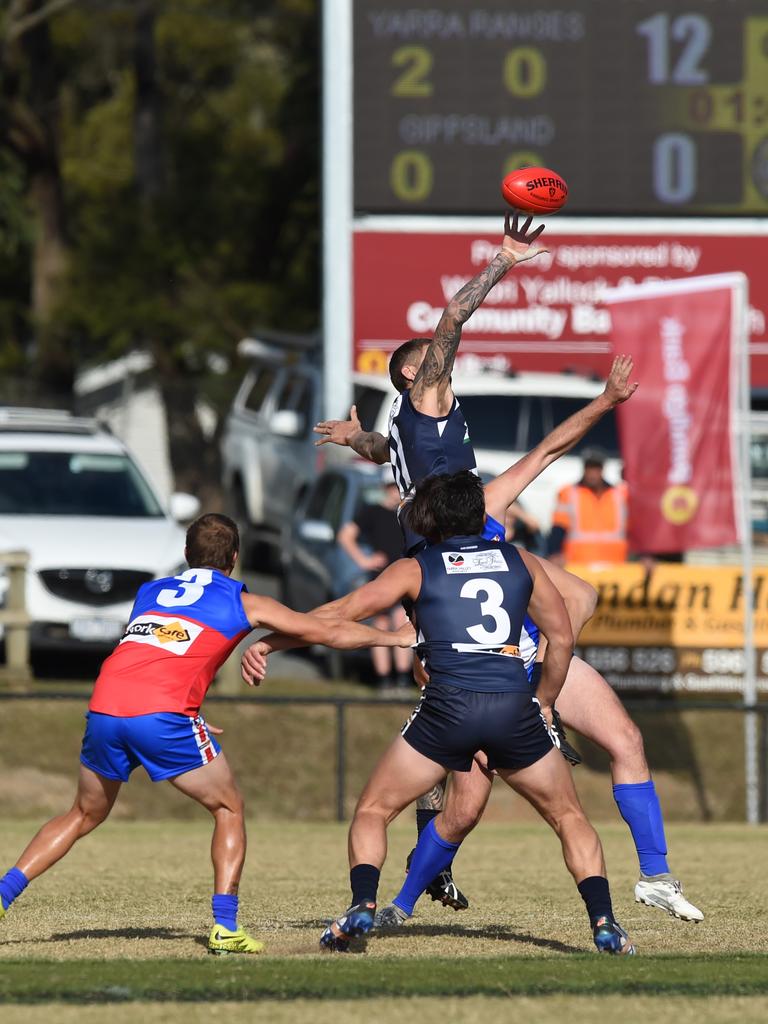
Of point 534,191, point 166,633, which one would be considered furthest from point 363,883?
point 534,191

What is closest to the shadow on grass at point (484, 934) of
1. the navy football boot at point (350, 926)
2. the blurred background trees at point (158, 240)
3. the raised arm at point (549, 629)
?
the navy football boot at point (350, 926)

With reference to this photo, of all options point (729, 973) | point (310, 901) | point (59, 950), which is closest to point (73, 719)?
point (310, 901)

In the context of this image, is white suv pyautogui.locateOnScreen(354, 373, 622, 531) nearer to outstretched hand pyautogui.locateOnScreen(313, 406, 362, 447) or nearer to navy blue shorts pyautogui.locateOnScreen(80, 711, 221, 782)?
outstretched hand pyautogui.locateOnScreen(313, 406, 362, 447)

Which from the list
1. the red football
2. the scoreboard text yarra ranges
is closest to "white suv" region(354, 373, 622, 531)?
the scoreboard text yarra ranges

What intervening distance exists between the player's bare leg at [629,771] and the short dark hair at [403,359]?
136 cm

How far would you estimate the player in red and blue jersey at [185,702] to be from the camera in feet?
23.5

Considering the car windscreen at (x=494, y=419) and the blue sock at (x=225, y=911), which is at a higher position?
the car windscreen at (x=494, y=419)

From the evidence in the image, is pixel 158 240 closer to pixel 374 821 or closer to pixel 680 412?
pixel 680 412

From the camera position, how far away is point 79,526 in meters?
16.4

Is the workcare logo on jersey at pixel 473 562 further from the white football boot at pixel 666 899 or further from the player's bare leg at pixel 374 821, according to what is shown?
the white football boot at pixel 666 899

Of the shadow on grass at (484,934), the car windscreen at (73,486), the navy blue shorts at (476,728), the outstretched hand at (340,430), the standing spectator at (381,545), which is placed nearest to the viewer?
the navy blue shorts at (476,728)

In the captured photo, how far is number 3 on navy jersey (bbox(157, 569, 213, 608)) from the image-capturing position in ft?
23.9

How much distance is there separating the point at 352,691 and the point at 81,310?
410 inches

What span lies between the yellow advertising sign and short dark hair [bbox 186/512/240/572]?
30.6ft
